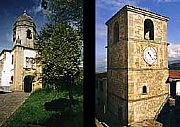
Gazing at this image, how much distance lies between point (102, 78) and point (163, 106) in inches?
46.0

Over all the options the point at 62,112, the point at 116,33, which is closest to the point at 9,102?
the point at 62,112

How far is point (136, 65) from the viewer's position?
13.2 feet

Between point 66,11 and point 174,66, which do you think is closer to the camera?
point 66,11

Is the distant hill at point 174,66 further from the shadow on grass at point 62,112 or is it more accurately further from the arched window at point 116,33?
the shadow on grass at point 62,112

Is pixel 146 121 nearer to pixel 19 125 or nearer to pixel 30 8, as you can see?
pixel 19 125

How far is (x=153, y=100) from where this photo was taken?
415 centimetres

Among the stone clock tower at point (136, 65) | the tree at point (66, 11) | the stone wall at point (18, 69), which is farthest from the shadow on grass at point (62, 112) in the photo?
the stone clock tower at point (136, 65)

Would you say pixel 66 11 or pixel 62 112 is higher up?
pixel 66 11

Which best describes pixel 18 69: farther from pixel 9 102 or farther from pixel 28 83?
pixel 9 102

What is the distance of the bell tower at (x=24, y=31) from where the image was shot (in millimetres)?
1631

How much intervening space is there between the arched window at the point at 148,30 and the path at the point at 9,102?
3049 mm

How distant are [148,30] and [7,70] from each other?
3.36 meters

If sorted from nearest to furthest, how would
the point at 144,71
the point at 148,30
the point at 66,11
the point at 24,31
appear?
the point at 24,31, the point at 66,11, the point at 144,71, the point at 148,30

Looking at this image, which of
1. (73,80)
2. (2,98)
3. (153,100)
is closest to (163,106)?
(153,100)
